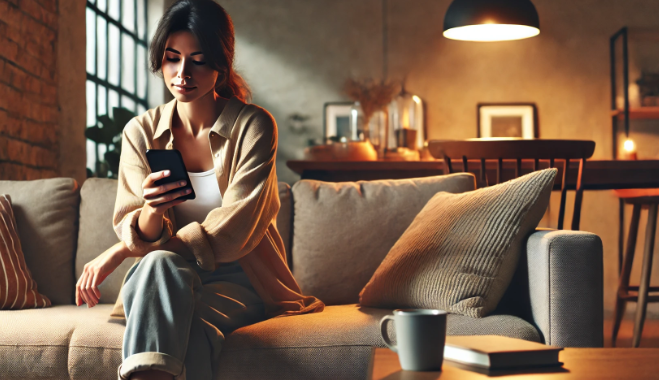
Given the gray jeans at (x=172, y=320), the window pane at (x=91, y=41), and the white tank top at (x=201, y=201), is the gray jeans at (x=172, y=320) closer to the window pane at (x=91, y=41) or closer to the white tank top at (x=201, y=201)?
the white tank top at (x=201, y=201)

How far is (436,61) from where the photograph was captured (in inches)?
208

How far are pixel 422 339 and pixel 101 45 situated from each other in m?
4.02

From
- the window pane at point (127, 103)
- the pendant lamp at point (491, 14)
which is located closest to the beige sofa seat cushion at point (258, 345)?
the pendant lamp at point (491, 14)

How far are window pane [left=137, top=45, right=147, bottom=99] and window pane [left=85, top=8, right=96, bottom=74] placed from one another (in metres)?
0.93

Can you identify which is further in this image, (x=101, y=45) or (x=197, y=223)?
(x=101, y=45)

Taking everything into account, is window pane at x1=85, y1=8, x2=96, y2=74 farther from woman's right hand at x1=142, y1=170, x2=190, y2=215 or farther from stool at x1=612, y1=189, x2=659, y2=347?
stool at x1=612, y1=189, x2=659, y2=347

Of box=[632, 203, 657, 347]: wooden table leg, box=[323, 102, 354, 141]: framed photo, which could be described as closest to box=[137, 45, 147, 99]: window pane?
box=[323, 102, 354, 141]: framed photo

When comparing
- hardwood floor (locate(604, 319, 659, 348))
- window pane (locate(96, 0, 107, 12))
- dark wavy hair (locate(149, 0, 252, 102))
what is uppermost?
window pane (locate(96, 0, 107, 12))

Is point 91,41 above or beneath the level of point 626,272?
above

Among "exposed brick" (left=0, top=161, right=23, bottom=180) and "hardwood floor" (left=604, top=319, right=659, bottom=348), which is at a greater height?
"exposed brick" (left=0, top=161, right=23, bottom=180)

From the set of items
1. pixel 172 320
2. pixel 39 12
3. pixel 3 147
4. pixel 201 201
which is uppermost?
pixel 39 12

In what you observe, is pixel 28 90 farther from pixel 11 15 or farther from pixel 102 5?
pixel 102 5

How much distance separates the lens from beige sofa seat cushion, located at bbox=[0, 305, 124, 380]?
1440 millimetres

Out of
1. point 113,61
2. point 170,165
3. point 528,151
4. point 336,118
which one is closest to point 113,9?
point 113,61
